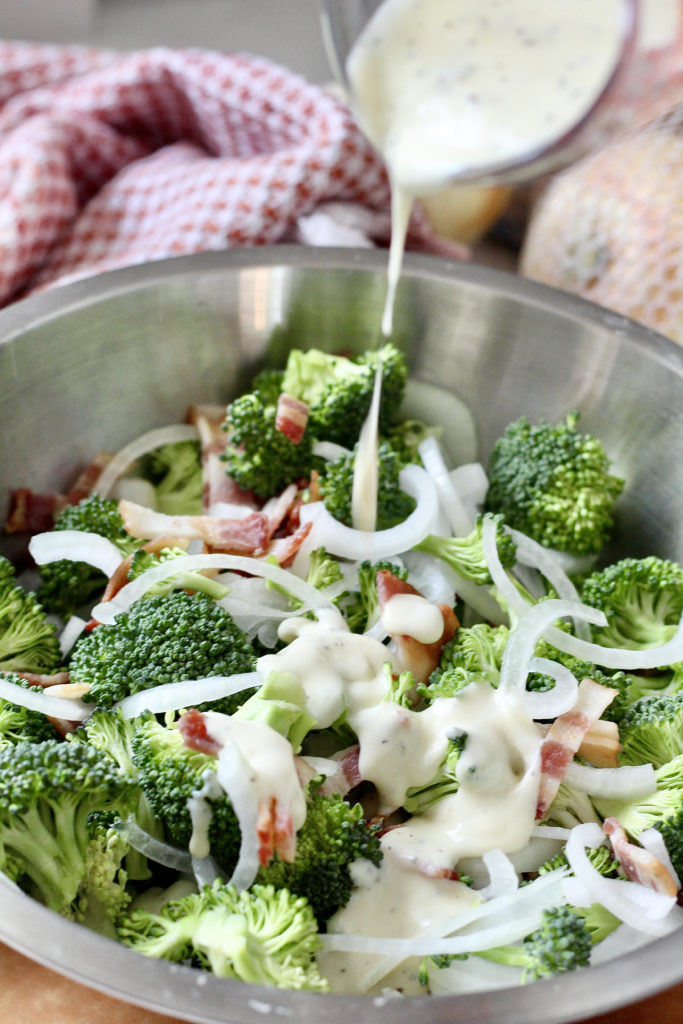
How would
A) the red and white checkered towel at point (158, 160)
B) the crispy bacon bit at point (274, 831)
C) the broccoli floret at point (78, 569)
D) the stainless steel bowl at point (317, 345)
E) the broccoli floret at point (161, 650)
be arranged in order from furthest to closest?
the red and white checkered towel at point (158, 160), the stainless steel bowl at point (317, 345), the broccoli floret at point (78, 569), the broccoli floret at point (161, 650), the crispy bacon bit at point (274, 831)

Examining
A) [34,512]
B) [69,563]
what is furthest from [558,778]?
[34,512]

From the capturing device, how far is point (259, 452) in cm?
197

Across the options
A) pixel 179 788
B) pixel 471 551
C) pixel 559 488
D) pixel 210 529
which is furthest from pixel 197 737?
pixel 559 488

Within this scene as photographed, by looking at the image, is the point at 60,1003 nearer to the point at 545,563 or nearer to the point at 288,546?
the point at 288,546

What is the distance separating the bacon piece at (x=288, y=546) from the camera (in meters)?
1.81

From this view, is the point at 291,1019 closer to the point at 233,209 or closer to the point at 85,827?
the point at 85,827

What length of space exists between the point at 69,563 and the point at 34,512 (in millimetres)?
160

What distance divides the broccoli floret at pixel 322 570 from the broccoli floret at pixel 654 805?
554 mm

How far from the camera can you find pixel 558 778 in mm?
1471

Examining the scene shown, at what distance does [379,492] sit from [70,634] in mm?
604

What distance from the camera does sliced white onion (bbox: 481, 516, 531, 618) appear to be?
174cm

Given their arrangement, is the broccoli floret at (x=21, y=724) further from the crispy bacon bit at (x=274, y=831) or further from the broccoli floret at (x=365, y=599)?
the broccoli floret at (x=365, y=599)

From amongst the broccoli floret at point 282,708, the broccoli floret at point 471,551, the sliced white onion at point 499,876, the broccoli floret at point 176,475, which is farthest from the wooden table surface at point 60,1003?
the broccoli floret at point 176,475

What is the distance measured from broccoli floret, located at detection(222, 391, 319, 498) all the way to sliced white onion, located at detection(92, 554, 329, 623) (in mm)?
284
